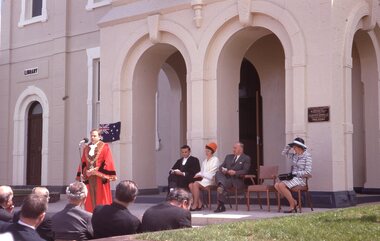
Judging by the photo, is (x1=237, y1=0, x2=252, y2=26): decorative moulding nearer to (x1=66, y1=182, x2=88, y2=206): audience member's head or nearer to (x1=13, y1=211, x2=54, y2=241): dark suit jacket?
(x1=66, y1=182, x2=88, y2=206): audience member's head

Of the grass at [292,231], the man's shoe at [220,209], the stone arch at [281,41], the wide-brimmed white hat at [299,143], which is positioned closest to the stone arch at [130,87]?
the stone arch at [281,41]

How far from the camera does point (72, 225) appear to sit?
239 inches

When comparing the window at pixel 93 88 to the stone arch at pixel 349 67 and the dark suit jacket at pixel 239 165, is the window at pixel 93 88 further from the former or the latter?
the stone arch at pixel 349 67

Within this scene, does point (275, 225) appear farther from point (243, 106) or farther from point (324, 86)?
point (243, 106)

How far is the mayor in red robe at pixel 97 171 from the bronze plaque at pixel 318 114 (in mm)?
4133

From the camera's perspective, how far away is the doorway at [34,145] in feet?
66.7

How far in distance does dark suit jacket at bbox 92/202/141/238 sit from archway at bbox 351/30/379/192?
9.40 m

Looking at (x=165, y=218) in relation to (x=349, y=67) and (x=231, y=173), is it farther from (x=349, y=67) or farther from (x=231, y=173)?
(x=349, y=67)

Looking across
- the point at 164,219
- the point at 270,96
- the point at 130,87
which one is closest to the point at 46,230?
the point at 164,219

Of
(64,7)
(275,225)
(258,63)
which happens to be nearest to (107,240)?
(275,225)

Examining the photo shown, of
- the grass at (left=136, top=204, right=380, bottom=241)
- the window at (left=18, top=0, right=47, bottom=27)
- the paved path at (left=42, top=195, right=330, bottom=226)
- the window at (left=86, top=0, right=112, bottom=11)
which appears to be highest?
the window at (left=18, top=0, right=47, bottom=27)

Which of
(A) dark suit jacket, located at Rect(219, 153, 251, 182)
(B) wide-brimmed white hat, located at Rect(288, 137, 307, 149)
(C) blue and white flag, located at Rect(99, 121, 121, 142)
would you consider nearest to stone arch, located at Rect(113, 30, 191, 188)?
(C) blue and white flag, located at Rect(99, 121, 121, 142)

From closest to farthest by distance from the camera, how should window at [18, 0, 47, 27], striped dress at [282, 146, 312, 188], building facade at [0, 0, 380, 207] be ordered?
striped dress at [282, 146, 312, 188]
building facade at [0, 0, 380, 207]
window at [18, 0, 47, 27]

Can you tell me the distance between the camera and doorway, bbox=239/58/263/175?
16.7 metres
